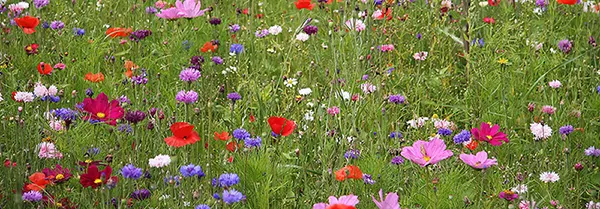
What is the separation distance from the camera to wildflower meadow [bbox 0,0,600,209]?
2.03m

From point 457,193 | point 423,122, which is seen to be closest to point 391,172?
point 457,193

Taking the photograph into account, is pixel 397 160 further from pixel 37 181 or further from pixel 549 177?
pixel 37 181

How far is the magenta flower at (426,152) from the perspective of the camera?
1778 millimetres

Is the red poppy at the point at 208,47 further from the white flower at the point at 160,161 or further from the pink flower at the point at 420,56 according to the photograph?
the white flower at the point at 160,161

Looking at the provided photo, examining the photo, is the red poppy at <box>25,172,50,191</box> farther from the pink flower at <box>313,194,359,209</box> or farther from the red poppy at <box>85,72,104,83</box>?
the red poppy at <box>85,72,104,83</box>

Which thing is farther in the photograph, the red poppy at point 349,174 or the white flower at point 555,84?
the white flower at point 555,84

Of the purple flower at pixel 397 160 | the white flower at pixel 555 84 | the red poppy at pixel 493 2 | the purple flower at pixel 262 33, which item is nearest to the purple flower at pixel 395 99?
the purple flower at pixel 397 160

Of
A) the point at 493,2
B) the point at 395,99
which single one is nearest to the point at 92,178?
the point at 395,99

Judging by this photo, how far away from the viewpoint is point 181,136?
1.96m

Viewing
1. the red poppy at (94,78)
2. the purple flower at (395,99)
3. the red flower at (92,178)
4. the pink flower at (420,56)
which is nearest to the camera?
the red flower at (92,178)

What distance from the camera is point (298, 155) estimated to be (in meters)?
2.24

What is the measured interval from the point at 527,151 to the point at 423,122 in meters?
Result: 0.34

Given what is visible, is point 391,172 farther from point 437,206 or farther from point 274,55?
point 274,55

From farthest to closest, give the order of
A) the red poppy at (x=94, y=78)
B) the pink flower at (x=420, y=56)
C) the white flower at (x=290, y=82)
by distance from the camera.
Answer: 1. the pink flower at (x=420, y=56)
2. the white flower at (x=290, y=82)
3. the red poppy at (x=94, y=78)
